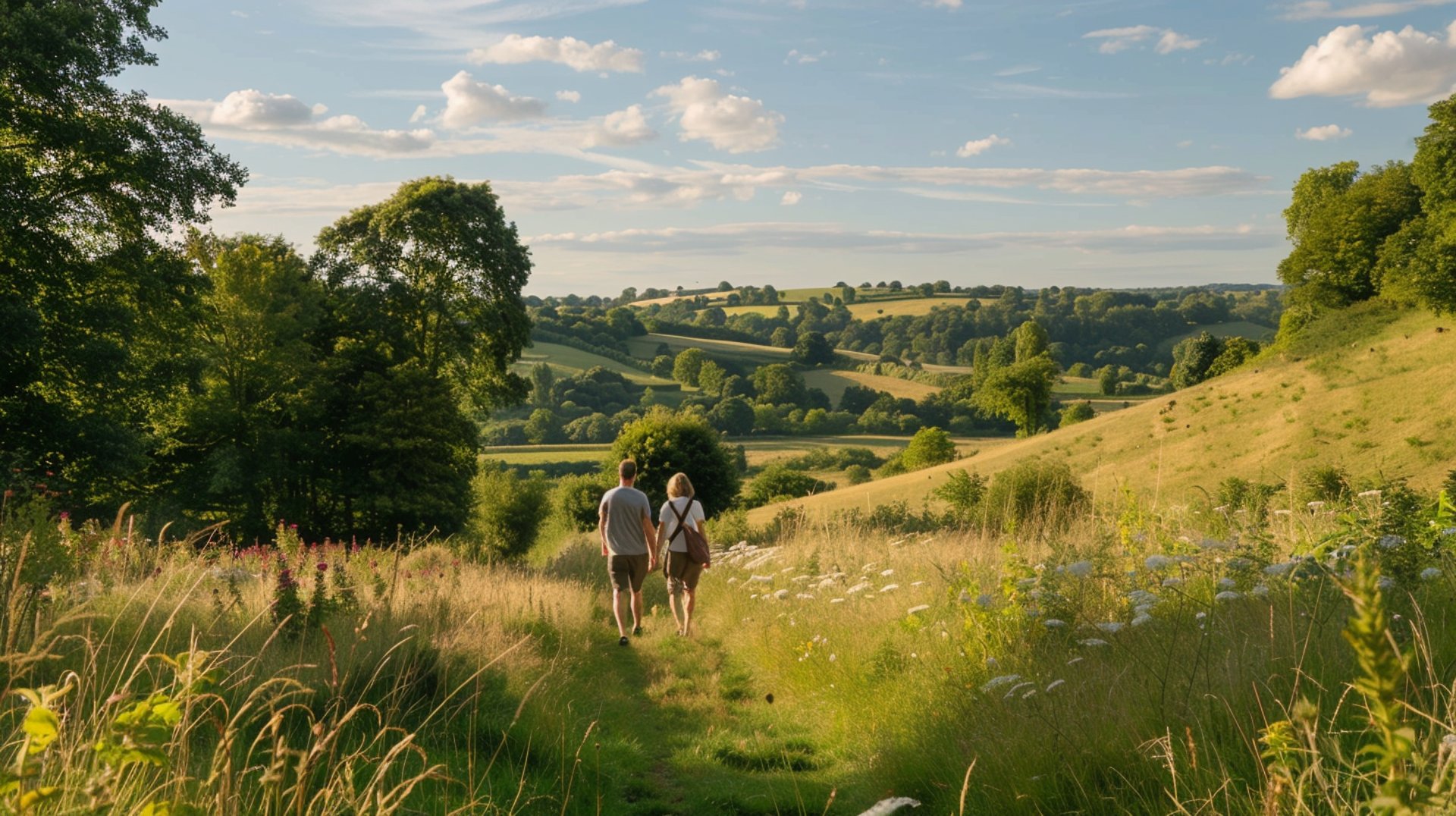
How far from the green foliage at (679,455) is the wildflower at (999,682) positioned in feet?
91.6

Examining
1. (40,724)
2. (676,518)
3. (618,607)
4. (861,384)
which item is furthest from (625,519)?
(861,384)

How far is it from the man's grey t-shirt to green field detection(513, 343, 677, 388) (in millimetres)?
94756

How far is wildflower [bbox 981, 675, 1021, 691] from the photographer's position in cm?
498

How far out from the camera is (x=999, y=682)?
5.20m

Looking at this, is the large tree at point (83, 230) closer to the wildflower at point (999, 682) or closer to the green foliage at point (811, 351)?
the wildflower at point (999, 682)

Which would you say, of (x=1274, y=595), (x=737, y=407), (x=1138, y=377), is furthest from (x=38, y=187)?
(x=1138, y=377)

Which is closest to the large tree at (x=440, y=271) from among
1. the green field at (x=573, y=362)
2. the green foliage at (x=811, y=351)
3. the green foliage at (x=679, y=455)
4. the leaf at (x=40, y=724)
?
the green foliage at (x=679, y=455)

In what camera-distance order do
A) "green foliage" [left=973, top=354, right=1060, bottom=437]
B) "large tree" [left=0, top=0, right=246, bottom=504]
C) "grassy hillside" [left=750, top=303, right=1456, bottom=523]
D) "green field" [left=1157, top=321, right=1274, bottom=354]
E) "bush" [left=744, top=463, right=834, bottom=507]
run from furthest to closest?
"green field" [left=1157, top=321, right=1274, bottom=354], "green foliage" [left=973, top=354, right=1060, bottom=437], "bush" [left=744, top=463, right=834, bottom=507], "grassy hillside" [left=750, top=303, right=1456, bottom=523], "large tree" [left=0, top=0, right=246, bottom=504]

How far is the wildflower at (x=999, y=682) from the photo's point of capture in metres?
4.98

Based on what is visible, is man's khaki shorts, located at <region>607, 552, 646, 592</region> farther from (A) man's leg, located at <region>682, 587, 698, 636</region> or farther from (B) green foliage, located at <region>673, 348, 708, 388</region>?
(B) green foliage, located at <region>673, 348, 708, 388</region>

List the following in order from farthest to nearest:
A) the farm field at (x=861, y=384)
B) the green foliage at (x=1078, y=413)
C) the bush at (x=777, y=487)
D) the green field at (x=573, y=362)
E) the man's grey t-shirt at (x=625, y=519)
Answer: the farm field at (x=861, y=384) < the green field at (x=573, y=362) < the green foliage at (x=1078, y=413) < the bush at (x=777, y=487) < the man's grey t-shirt at (x=625, y=519)

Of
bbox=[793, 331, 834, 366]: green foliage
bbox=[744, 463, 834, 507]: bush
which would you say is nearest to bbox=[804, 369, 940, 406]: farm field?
bbox=[793, 331, 834, 366]: green foliage

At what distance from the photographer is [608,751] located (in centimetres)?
638

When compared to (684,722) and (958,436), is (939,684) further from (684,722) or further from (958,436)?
(958,436)
